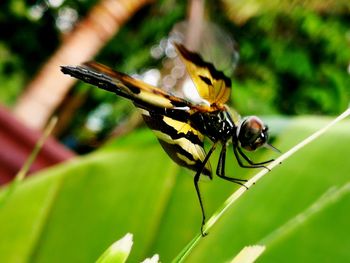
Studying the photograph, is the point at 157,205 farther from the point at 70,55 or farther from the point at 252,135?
the point at 70,55

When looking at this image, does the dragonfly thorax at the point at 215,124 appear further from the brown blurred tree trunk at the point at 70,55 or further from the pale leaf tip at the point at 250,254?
the brown blurred tree trunk at the point at 70,55

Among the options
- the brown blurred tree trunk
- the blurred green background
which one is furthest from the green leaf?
the brown blurred tree trunk

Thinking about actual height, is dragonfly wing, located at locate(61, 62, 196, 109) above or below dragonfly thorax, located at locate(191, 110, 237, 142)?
above

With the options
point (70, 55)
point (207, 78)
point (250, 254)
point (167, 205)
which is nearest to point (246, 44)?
point (70, 55)

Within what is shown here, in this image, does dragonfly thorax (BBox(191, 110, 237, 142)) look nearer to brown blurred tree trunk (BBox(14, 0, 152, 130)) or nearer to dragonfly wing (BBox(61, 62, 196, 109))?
dragonfly wing (BBox(61, 62, 196, 109))

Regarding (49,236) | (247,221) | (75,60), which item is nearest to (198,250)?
(247,221)
